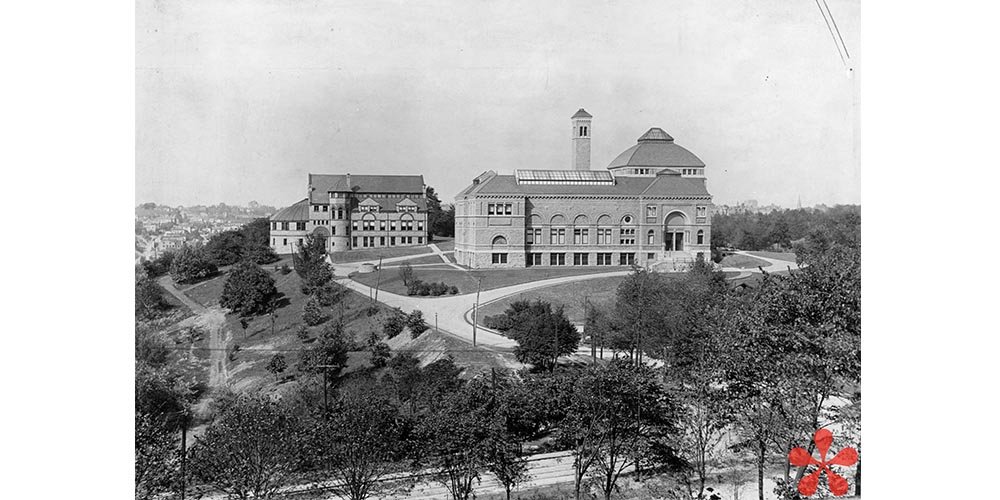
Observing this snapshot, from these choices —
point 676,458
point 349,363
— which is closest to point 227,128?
point 349,363

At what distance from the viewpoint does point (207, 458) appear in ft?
25.9

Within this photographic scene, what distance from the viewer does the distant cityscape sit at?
Answer: 9055 mm

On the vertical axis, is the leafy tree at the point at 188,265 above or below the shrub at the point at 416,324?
above

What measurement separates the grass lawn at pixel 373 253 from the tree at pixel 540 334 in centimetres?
181

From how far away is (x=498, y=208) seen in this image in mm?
10781

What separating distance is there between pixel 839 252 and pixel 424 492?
6449 millimetres

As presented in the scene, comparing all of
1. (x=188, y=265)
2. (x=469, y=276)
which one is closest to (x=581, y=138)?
(x=469, y=276)

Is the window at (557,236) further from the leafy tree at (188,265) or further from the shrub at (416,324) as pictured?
the leafy tree at (188,265)

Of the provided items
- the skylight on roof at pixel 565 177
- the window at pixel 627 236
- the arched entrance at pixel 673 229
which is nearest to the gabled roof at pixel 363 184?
the skylight on roof at pixel 565 177

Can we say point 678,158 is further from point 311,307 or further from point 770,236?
point 311,307

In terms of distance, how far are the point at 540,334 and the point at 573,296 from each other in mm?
921

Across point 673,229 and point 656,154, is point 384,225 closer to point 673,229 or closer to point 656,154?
point 656,154

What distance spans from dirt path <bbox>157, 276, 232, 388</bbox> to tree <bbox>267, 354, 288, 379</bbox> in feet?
1.94

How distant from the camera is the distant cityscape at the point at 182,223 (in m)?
9.05
